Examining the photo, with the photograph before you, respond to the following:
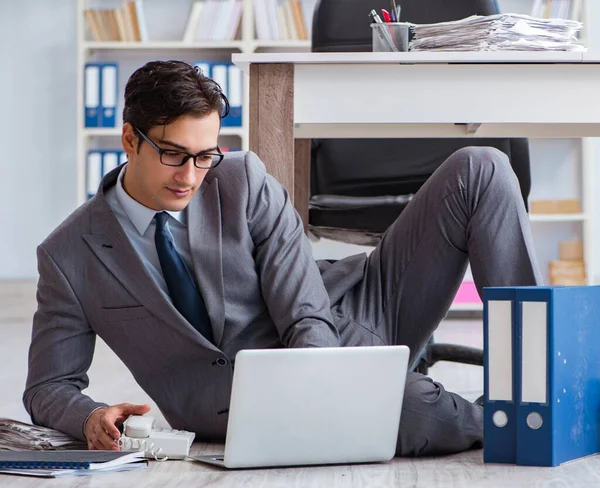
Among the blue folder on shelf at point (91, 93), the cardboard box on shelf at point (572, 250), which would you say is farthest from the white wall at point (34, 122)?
the cardboard box on shelf at point (572, 250)

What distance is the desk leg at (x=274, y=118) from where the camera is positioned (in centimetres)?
179

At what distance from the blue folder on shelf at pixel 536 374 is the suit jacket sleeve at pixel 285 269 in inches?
11.2

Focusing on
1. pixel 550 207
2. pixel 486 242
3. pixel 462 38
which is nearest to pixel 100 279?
pixel 486 242

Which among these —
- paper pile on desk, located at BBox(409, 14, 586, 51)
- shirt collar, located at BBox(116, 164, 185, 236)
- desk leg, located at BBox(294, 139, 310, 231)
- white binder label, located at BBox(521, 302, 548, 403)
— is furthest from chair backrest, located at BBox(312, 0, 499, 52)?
white binder label, located at BBox(521, 302, 548, 403)

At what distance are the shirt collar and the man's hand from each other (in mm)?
296

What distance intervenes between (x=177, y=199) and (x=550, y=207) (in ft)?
11.7

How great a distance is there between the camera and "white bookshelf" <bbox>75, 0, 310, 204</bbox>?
4.86 metres

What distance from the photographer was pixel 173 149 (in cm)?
150

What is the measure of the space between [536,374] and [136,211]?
2.24 ft

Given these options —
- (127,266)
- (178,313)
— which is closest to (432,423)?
(178,313)

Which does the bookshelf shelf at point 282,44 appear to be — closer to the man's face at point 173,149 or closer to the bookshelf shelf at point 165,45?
the bookshelf shelf at point 165,45

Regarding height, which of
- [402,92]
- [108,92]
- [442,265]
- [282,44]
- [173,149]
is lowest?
[442,265]

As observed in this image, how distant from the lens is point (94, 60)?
5.09 meters

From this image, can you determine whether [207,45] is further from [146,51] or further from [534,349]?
[534,349]
